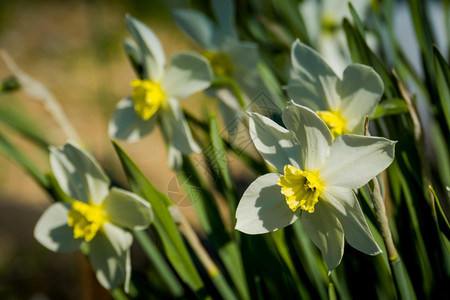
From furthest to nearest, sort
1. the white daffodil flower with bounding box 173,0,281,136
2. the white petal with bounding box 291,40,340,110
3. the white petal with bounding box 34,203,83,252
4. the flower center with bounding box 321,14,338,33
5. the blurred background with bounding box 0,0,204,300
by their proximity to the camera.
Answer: the blurred background with bounding box 0,0,204,300 → the flower center with bounding box 321,14,338,33 → the white daffodil flower with bounding box 173,0,281,136 → the white petal with bounding box 34,203,83,252 → the white petal with bounding box 291,40,340,110

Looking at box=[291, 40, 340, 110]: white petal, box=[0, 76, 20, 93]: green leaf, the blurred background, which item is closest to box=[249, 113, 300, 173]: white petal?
box=[291, 40, 340, 110]: white petal

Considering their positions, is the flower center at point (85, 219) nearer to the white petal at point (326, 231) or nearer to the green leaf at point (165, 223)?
the green leaf at point (165, 223)

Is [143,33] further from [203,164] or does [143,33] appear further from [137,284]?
[137,284]

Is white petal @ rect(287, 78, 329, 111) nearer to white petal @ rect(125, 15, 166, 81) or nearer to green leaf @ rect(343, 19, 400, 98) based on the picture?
green leaf @ rect(343, 19, 400, 98)

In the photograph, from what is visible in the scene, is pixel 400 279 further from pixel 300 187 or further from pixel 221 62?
pixel 221 62

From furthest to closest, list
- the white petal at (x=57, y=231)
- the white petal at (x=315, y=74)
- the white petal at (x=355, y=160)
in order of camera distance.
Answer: the white petal at (x=57, y=231) → the white petal at (x=315, y=74) → the white petal at (x=355, y=160)

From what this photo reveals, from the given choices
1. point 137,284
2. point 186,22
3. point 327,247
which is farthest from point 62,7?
point 327,247

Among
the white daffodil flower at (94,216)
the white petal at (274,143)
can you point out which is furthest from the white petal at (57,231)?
the white petal at (274,143)
